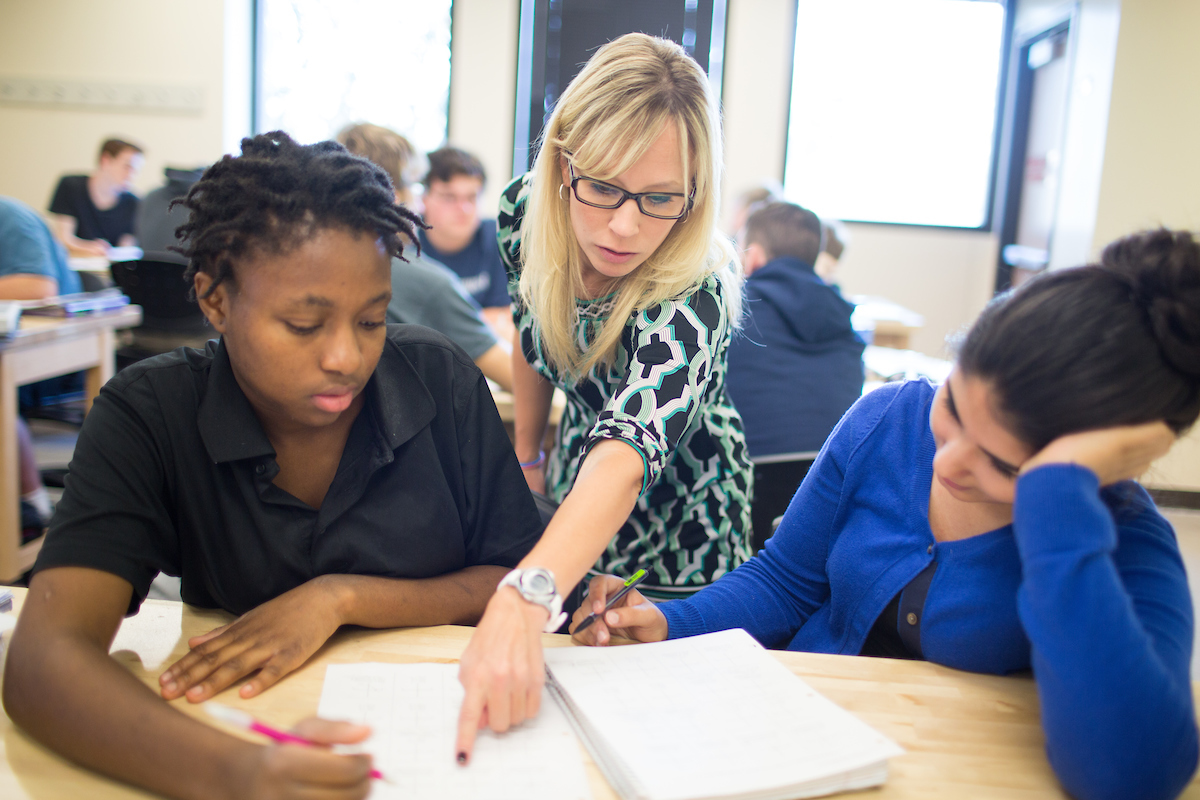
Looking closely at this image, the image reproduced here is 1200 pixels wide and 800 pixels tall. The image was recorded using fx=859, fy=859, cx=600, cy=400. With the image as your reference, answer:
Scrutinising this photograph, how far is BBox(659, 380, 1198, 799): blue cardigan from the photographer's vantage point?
751mm

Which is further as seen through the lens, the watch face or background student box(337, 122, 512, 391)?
background student box(337, 122, 512, 391)

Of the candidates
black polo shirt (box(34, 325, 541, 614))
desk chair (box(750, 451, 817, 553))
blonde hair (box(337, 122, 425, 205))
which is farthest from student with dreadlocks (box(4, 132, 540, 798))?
blonde hair (box(337, 122, 425, 205))

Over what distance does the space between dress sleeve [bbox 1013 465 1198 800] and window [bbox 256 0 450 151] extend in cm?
582

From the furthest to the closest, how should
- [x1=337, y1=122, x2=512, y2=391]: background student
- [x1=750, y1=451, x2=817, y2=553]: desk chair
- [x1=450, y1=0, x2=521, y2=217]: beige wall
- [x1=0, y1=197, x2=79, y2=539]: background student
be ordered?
[x1=450, y1=0, x2=521, y2=217]: beige wall < [x1=0, y1=197, x2=79, y2=539]: background student < [x1=337, y1=122, x2=512, y2=391]: background student < [x1=750, y1=451, x2=817, y2=553]: desk chair

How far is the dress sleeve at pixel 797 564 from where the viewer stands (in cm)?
111

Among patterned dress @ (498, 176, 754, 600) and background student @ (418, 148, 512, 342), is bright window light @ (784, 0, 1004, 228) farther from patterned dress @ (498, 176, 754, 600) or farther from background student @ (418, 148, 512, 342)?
patterned dress @ (498, 176, 754, 600)

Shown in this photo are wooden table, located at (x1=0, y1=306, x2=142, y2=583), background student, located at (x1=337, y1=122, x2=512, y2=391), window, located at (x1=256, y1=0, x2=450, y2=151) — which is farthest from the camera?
window, located at (x1=256, y1=0, x2=450, y2=151)

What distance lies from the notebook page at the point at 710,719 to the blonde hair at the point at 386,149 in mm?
1926

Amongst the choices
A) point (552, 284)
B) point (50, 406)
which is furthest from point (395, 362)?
point (50, 406)

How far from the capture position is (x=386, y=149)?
255 centimetres

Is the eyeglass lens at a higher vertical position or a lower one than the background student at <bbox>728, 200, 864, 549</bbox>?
higher

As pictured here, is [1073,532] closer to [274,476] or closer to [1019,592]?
[1019,592]

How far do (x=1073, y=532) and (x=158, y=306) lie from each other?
357 centimetres

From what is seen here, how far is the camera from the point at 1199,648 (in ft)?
8.38
